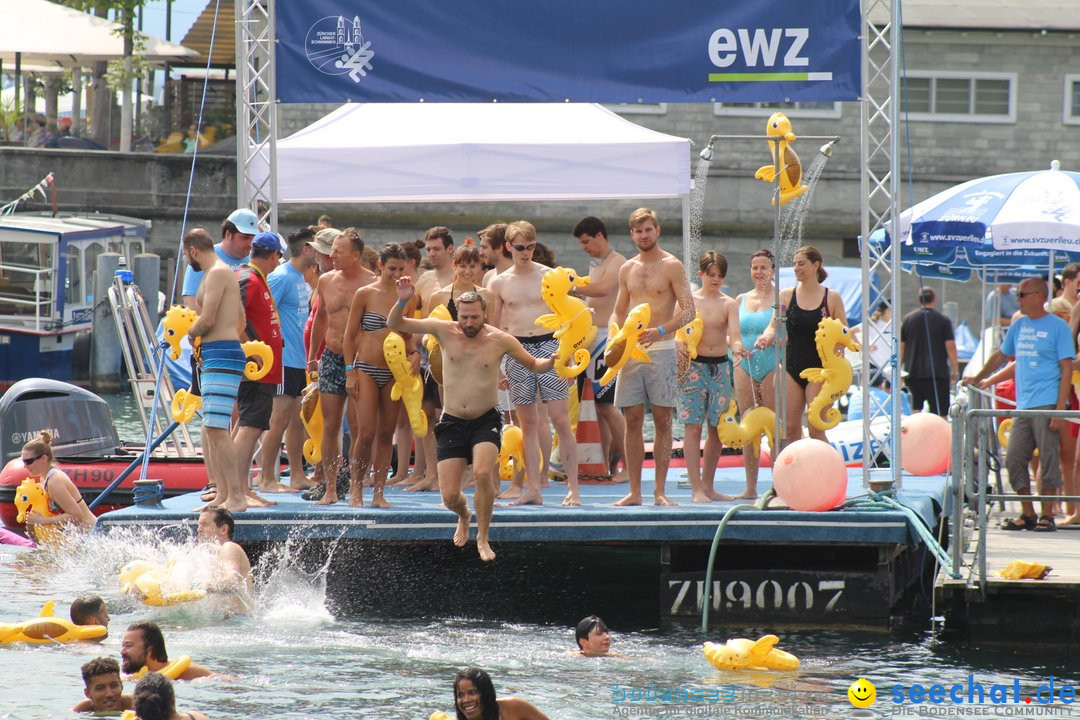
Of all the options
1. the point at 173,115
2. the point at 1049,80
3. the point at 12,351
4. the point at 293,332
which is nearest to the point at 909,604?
the point at 293,332

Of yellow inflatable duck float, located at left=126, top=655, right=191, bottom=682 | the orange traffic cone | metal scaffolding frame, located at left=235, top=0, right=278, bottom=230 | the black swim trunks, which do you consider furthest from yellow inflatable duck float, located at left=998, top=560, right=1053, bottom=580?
metal scaffolding frame, located at left=235, top=0, right=278, bottom=230

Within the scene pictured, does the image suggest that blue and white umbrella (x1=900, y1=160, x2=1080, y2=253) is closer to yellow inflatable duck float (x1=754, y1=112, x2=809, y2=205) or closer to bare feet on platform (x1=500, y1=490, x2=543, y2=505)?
yellow inflatable duck float (x1=754, y1=112, x2=809, y2=205)

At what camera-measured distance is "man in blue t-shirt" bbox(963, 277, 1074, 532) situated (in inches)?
432

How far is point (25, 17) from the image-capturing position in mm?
33281

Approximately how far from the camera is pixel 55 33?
3281cm

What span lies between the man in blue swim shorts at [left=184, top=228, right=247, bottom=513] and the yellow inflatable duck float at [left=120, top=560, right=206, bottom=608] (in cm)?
69

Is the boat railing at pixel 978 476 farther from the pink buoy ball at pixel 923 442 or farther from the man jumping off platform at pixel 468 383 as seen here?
the pink buoy ball at pixel 923 442

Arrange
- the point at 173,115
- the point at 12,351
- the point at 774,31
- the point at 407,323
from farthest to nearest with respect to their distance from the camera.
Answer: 1. the point at 173,115
2. the point at 12,351
3. the point at 774,31
4. the point at 407,323

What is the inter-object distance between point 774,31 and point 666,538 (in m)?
3.77

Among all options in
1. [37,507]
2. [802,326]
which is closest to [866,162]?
[802,326]

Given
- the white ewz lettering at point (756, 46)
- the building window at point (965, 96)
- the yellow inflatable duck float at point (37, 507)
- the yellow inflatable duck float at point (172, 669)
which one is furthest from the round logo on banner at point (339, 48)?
the building window at point (965, 96)

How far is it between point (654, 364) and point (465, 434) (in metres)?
1.55

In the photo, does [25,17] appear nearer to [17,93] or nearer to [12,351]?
[17,93]

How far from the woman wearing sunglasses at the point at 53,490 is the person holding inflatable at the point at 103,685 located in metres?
5.17
